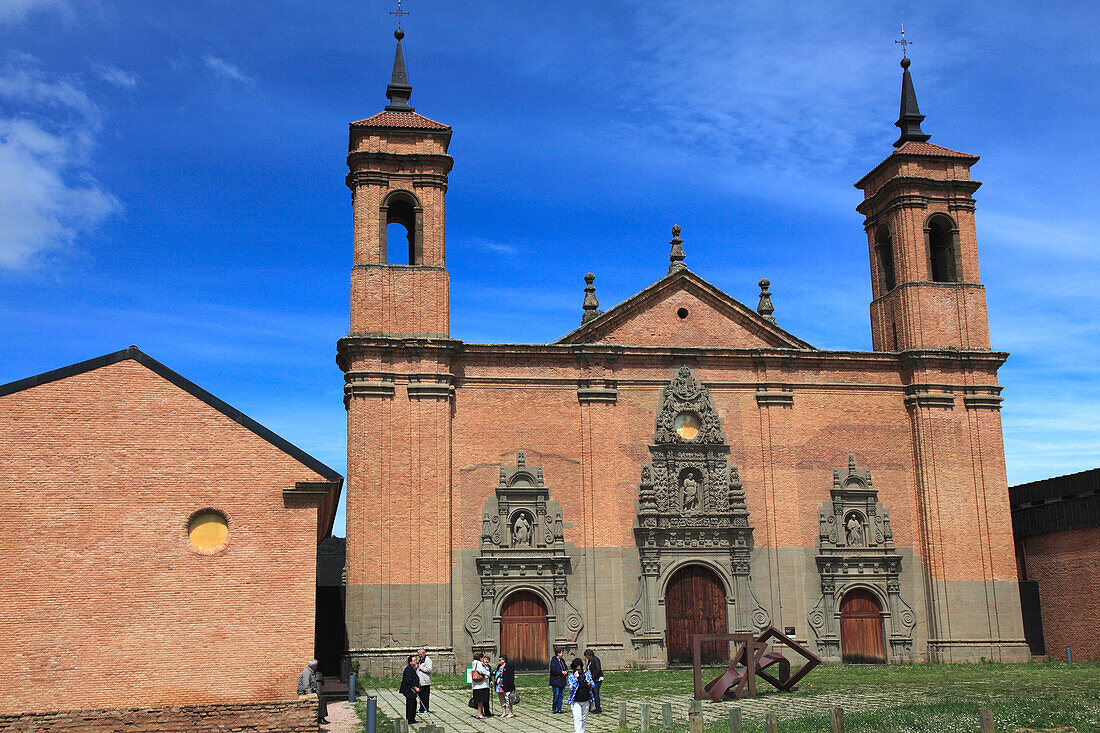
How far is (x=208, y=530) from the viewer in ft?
67.0

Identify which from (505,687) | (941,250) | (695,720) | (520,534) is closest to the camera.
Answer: (695,720)

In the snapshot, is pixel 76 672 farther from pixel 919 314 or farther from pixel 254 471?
pixel 919 314

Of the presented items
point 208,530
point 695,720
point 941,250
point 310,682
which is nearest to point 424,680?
point 310,682

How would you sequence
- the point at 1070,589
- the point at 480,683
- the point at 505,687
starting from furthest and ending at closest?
the point at 1070,589 → the point at 505,687 → the point at 480,683

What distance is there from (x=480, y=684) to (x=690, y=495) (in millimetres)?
13394

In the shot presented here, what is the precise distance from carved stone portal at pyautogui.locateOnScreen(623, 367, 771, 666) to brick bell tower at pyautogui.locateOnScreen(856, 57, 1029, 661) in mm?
6395

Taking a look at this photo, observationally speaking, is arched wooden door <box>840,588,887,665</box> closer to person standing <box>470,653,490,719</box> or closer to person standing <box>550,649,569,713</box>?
person standing <box>550,649,569,713</box>

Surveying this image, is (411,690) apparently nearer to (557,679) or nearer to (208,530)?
(557,679)

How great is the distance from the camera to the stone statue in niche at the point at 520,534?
103 ft

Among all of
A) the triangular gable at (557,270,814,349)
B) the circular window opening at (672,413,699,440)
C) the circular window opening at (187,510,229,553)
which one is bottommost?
the circular window opening at (187,510,229,553)

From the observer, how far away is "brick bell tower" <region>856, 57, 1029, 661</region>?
3350cm

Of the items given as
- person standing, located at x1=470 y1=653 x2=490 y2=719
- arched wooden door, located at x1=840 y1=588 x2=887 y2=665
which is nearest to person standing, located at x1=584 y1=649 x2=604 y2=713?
person standing, located at x1=470 y1=653 x2=490 y2=719

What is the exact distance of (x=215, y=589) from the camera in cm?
2009

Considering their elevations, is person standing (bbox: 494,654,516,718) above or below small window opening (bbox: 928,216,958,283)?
below
